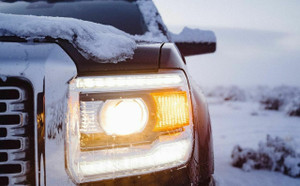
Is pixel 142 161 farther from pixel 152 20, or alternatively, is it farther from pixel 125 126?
pixel 152 20

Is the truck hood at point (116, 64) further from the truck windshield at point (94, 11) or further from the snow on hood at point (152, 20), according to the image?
the truck windshield at point (94, 11)

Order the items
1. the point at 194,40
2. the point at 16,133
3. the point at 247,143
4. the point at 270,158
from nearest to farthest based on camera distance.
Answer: the point at 16,133 → the point at 194,40 → the point at 270,158 → the point at 247,143

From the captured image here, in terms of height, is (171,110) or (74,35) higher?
(74,35)

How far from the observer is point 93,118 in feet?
3.21

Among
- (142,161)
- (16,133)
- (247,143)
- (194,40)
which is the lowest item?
(247,143)

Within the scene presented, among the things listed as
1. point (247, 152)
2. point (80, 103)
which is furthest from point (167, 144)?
point (247, 152)

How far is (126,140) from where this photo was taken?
100cm

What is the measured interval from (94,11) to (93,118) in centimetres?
178

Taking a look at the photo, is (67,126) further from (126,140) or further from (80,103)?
(126,140)

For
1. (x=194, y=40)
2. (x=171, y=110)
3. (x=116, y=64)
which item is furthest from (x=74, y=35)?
(x=194, y=40)

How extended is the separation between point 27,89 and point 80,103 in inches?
6.8

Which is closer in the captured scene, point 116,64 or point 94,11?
point 116,64

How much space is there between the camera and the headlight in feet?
3.16

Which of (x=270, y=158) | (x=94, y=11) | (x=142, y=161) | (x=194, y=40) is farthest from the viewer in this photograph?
(x=270, y=158)
